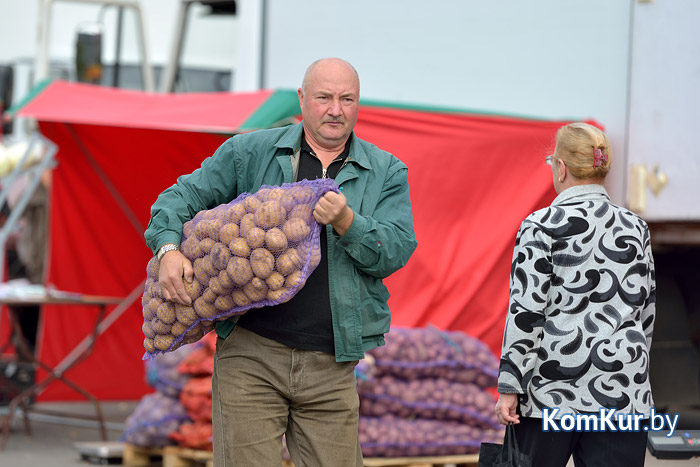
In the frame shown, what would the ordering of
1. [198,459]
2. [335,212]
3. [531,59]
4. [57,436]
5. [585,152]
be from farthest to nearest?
[57,436] < [531,59] < [198,459] < [585,152] < [335,212]

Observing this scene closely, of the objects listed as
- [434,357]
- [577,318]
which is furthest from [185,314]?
[434,357]

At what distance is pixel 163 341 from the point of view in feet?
11.0

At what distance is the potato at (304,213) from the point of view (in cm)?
314

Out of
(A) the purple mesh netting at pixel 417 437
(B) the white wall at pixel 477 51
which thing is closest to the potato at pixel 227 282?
(A) the purple mesh netting at pixel 417 437

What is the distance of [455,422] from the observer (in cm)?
620

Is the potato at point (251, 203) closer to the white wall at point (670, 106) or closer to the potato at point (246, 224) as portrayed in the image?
the potato at point (246, 224)

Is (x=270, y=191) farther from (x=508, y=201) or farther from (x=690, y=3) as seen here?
(x=690, y=3)

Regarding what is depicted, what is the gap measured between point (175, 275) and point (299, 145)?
0.61 m

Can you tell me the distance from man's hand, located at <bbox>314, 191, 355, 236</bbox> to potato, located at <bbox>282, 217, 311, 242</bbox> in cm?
5

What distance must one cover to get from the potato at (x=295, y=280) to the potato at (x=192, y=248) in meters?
0.32

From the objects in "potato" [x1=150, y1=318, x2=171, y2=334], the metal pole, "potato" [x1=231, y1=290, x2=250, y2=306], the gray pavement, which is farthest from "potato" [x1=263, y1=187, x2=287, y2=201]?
the metal pole

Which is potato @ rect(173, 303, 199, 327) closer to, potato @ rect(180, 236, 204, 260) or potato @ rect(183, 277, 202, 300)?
potato @ rect(183, 277, 202, 300)

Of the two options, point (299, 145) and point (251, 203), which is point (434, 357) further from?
A: point (251, 203)

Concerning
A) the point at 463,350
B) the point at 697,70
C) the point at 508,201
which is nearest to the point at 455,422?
the point at 463,350
